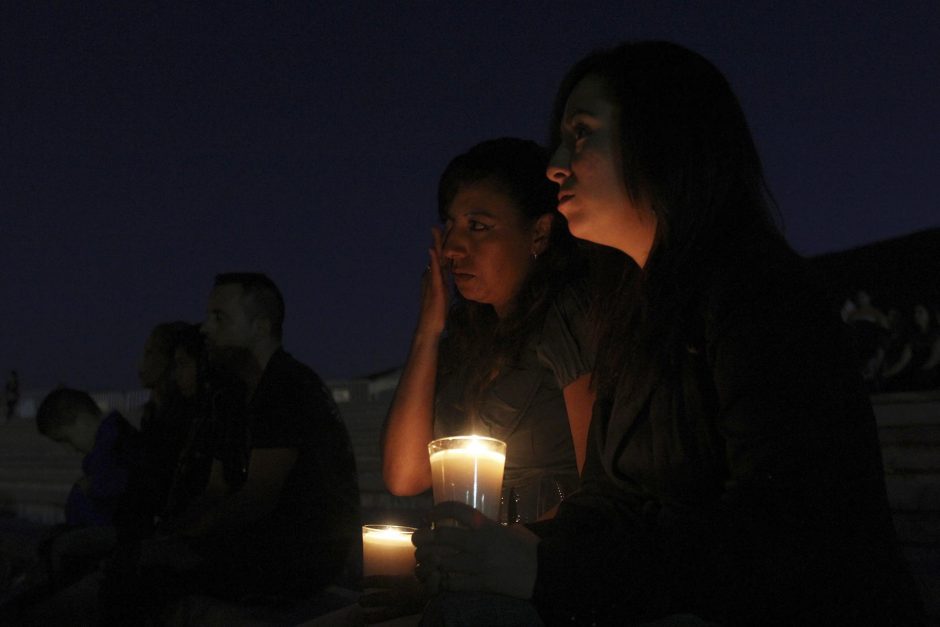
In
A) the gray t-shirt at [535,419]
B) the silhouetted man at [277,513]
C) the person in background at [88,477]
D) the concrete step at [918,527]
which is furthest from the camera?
the concrete step at [918,527]

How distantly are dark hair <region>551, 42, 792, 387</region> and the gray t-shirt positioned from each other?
2.49ft

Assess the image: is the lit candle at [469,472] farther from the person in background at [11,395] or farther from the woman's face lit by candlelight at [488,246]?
the person in background at [11,395]

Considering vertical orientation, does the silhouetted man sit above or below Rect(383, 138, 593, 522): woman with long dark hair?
below

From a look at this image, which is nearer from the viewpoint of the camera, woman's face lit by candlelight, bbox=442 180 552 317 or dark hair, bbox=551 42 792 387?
dark hair, bbox=551 42 792 387

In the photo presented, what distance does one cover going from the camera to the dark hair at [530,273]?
8.43 ft

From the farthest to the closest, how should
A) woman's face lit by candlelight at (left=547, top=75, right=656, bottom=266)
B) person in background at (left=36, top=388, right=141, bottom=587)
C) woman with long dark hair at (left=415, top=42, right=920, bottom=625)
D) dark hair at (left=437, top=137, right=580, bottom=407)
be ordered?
person in background at (left=36, top=388, right=141, bottom=587)
dark hair at (left=437, top=137, right=580, bottom=407)
woman's face lit by candlelight at (left=547, top=75, right=656, bottom=266)
woman with long dark hair at (left=415, top=42, right=920, bottom=625)

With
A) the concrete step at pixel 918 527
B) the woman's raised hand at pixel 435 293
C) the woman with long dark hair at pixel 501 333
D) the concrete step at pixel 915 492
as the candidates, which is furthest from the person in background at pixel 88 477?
the concrete step at pixel 915 492

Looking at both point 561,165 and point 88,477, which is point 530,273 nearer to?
point 561,165

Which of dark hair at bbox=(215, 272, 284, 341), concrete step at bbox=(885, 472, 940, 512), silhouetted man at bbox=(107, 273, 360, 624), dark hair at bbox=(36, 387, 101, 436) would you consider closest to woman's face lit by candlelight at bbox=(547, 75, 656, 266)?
silhouetted man at bbox=(107, 273, 360, 624)

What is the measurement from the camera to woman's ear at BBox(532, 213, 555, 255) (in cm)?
265

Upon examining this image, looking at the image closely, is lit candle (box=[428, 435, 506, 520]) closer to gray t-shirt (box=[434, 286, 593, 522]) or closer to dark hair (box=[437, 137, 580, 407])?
gray t-shirt (box=[434, 286, 593, 522])

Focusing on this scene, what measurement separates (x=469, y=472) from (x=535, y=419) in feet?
2.80

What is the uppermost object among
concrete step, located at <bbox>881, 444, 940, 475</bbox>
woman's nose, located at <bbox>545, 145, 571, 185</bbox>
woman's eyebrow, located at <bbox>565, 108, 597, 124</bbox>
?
woman's eyebrow, located at <bbox>565, 108, 597, 124</bbox>

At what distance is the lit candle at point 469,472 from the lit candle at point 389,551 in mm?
249
